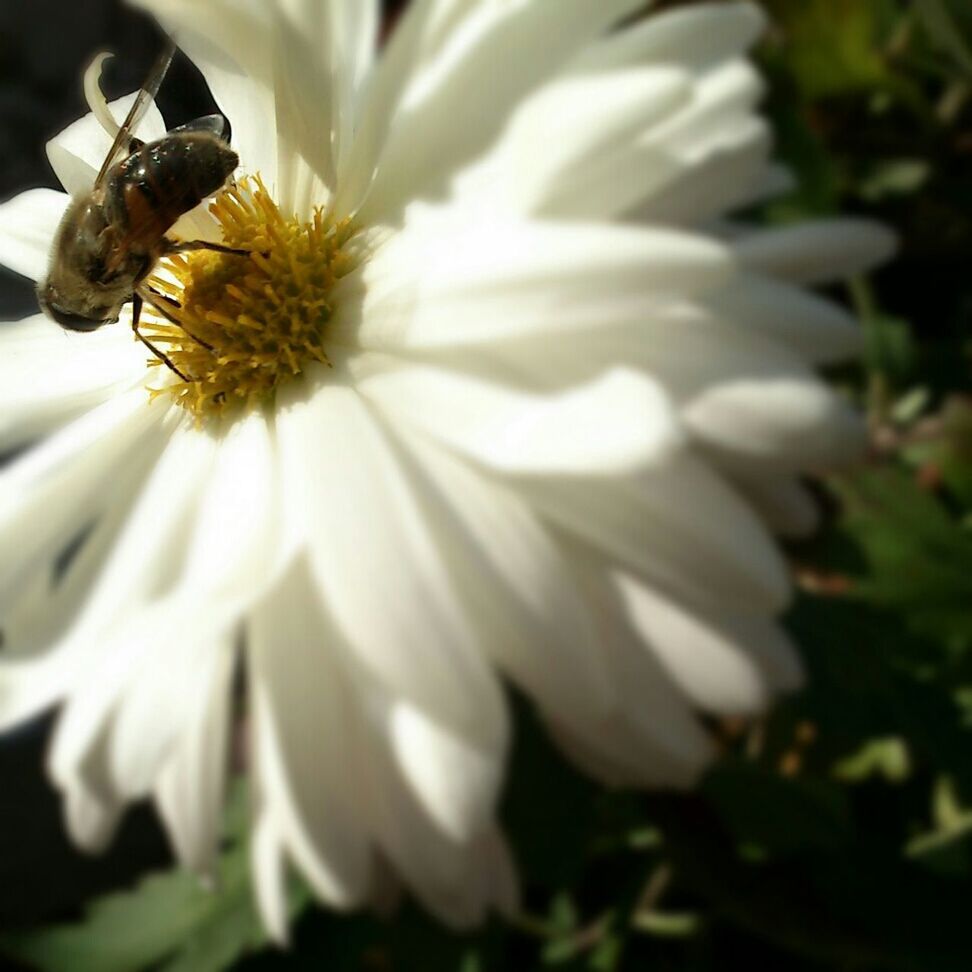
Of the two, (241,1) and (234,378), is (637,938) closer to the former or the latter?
(234,378)

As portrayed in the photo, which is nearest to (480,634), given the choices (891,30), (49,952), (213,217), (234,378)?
(234,378)

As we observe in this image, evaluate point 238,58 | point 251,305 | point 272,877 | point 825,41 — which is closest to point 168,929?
point 272,877

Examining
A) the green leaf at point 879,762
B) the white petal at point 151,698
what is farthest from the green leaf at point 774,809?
the white petal at point 151,698

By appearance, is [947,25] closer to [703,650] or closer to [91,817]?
[703,650]

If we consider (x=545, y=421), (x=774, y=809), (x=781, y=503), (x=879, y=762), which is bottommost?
(x=879, y=762)

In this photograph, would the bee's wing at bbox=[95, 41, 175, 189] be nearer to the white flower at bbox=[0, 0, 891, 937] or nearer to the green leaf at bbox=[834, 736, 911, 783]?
the white flower at bbox=[0, 0, 891, 937]

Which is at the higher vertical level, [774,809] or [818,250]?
[818,250]

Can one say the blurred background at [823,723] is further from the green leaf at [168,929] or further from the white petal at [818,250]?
the white petal at [818,250]
